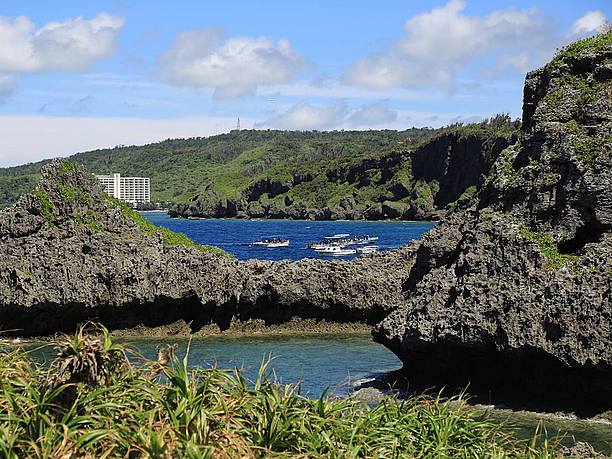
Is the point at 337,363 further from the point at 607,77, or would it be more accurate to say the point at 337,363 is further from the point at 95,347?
the point at 95,347

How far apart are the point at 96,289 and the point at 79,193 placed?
19.6 ft

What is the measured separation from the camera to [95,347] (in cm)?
1015

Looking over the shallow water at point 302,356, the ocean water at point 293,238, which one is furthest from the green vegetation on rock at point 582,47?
the ocean water at point 293,238

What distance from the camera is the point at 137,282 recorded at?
115ft

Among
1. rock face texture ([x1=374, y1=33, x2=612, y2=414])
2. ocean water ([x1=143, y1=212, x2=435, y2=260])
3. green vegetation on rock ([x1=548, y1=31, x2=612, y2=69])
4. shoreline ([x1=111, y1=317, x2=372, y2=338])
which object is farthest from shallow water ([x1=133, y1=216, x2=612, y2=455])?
ocean water ([x1=143, y1=212, x2=435, y2=260])

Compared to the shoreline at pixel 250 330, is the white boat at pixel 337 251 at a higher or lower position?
lower

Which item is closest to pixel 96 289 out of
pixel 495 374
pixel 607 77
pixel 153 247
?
pixel 153 247

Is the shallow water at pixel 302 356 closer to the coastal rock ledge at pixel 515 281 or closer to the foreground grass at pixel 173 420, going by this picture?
the coastal rock ledge at pixel 515 281

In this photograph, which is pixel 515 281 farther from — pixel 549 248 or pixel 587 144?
pixel 587 144

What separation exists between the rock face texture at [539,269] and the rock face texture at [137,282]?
→ 10338mm

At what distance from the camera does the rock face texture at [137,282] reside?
34.4m

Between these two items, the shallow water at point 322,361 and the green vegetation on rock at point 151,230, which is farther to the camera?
the green vegetation on rock at point 151,230

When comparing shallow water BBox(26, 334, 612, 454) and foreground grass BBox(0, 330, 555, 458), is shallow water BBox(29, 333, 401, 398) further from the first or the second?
foreground grass BBox(0, 330, 555, 458)

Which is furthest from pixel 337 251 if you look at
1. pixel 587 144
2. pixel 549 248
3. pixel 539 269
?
pixel 539 269
